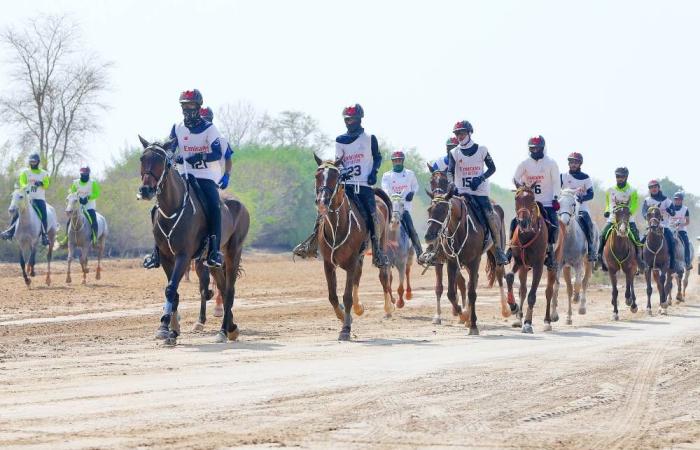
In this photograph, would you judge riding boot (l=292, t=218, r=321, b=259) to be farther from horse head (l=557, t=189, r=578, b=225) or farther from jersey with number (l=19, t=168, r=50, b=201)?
jersey with number (l=19, t=168, r=50, b=201)

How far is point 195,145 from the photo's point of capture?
55.8ft

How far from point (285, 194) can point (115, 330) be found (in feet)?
183

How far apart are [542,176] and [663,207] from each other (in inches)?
429

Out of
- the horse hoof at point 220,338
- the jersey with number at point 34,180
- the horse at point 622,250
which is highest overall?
the jersey with number at point 34,180

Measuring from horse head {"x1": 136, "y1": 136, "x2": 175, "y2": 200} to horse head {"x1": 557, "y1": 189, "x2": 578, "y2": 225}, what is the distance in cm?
965

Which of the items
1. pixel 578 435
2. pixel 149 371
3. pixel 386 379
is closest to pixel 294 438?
pixel 578 435

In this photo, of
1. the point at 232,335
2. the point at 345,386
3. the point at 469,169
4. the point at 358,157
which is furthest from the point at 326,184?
the point at 345,386

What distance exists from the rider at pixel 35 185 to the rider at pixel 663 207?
15192 millimetres

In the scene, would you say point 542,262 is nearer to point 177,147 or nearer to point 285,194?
point 177,147

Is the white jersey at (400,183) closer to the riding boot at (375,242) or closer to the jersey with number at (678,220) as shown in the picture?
the riding boot at (375,242)

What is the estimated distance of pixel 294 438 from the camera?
8.50 metres

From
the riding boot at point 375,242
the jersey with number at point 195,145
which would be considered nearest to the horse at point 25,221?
the riding boot at point 375,242

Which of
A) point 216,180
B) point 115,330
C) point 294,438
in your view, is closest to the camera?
point 294,438

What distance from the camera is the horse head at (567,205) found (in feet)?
77.5
